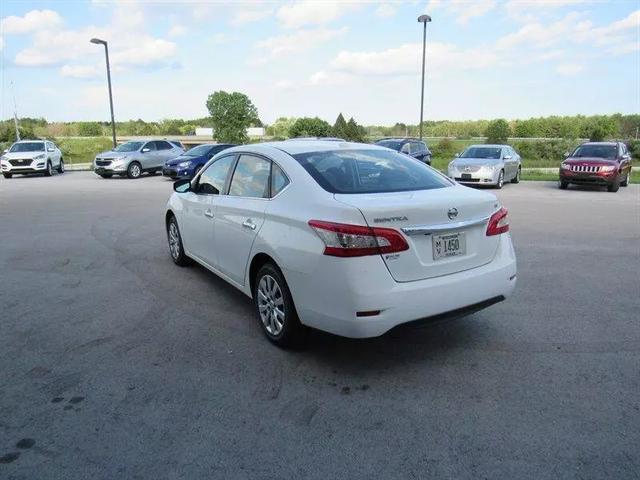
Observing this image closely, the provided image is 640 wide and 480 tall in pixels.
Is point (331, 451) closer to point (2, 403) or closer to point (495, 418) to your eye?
point (495, 418)

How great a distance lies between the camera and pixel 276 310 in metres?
4.19

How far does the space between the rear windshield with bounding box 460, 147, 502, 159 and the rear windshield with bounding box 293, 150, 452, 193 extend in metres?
14.9

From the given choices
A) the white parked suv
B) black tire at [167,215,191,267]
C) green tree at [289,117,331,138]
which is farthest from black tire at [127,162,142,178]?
green tree at [289,117,331,138]

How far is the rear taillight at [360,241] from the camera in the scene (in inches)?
134

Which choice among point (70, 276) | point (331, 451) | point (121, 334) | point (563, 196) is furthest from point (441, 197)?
point (563, 196)

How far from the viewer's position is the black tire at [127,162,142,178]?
2250cm

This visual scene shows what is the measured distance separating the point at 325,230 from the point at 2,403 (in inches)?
95.2

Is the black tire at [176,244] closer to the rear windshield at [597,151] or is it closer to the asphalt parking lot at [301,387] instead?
the asphalt parking lot at [301,387]

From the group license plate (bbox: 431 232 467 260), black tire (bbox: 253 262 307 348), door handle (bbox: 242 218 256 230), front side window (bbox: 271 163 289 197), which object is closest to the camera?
license plate (bbox: 431 232 467 260)

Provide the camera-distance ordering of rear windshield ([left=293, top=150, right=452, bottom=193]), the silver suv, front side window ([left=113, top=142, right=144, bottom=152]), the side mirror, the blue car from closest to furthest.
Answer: rear windshield ([left=293, top=150, right=452, bottom=193]) → the side mirror → the blue car → the silver suv → front side window ([left=113, top=142, right=144, bottom=152])

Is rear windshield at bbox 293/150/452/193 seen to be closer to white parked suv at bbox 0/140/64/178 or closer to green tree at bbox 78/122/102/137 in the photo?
white parked suv at bbox 0/140/64/178

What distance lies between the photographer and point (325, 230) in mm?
3514

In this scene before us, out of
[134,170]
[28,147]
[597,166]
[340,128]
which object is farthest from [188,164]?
[340,128]

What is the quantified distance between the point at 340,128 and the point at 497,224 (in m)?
53.0
